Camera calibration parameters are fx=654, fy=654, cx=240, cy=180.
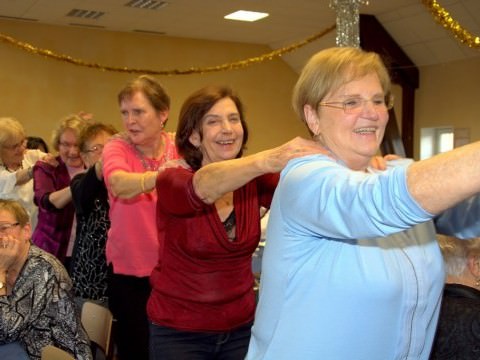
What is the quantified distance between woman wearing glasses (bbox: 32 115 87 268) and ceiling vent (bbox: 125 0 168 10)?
4.51m

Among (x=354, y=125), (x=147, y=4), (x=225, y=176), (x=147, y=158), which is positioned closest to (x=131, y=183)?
(x=147, y=158)

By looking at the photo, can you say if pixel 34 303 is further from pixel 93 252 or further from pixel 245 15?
pixel 245 15

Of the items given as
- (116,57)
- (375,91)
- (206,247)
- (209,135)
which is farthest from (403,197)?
(116,57)

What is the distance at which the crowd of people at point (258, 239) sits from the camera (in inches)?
42.2

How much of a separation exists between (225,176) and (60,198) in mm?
2019

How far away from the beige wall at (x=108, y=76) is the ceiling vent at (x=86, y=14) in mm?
819

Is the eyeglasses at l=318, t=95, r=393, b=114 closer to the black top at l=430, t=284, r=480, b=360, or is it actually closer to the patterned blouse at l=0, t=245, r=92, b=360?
the black top at l=430, t=284, r=480, b=360

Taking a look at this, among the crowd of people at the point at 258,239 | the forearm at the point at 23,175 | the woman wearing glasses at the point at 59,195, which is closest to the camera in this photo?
the crowd of people at the point at 258,239

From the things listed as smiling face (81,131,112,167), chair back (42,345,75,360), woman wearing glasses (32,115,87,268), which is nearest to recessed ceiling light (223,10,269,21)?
woman wearing glasses (32,115,87,268)

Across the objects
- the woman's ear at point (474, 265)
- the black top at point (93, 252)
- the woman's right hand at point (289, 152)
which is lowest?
the black top at point (93, 252)

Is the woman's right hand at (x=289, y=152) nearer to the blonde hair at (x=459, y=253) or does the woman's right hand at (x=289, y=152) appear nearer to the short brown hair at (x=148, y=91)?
the blonde hair at (x=459, y=253)

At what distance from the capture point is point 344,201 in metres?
0.97

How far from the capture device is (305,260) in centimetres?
121

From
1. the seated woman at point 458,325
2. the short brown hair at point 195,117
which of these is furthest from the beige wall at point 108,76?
the seated woman at point 458,325
